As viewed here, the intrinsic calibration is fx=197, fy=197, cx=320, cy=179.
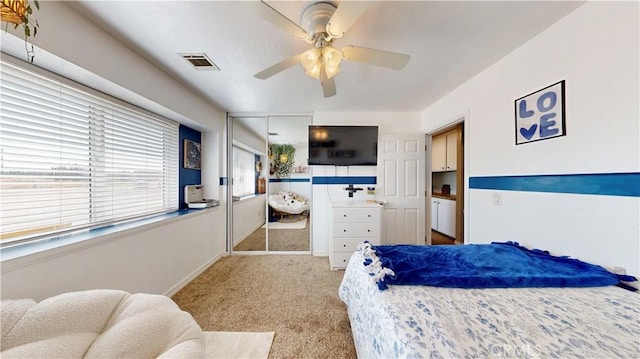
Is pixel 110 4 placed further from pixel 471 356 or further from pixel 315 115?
pixel 471 356

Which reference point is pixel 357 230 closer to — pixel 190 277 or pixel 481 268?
pixel 481 268

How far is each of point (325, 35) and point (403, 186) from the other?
95.7 inches

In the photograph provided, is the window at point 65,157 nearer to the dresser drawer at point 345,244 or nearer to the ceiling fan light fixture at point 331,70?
the ceiling fan light fixture at point 331,70

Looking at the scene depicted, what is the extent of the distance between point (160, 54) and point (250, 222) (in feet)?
10.3

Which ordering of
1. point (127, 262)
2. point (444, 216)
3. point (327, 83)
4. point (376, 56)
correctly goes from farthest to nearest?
point (444, 216) < point (127, 262) < point (327, 83) < point (376, 56)

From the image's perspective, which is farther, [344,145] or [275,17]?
[344,145]

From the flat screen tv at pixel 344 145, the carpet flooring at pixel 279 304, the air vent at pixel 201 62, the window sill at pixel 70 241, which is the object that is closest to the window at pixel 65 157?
the window sill at pixel 70 241

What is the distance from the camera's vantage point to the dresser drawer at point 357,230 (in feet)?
8.82

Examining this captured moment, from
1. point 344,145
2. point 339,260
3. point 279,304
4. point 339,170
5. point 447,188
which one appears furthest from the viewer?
point 447,188

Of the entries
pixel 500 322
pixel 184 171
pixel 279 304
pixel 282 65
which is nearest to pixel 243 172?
pixel 184 171

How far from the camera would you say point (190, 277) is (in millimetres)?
2396

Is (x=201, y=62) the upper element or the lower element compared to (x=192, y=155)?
upper

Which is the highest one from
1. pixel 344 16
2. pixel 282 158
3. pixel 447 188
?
pixel 344 16

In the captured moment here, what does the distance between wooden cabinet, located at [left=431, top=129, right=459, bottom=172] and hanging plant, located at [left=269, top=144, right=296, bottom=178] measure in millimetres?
3015
